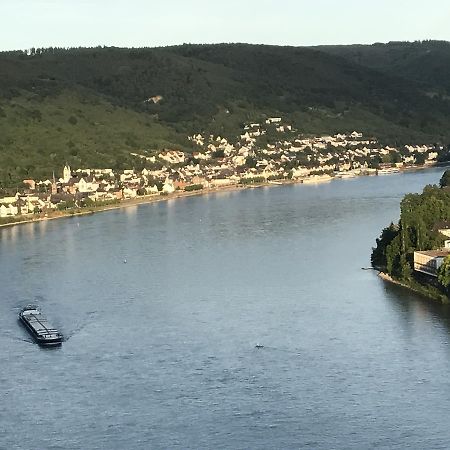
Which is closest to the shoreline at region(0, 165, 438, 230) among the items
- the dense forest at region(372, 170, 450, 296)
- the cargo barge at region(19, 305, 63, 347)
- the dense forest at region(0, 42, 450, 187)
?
the dense forest at region(0, 42, 450, 187)

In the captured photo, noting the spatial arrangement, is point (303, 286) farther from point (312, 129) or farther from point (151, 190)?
point (312, 129)

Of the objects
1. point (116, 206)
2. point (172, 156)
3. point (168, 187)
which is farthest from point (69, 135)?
point (116, 206)

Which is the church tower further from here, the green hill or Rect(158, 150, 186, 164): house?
the green hill

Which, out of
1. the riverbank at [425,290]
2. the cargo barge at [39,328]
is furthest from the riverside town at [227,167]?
the riverbank at [425,290]

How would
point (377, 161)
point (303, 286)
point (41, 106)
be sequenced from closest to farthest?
1. point (303, 286)
2. point (41, 106)
3. point (377, 161)

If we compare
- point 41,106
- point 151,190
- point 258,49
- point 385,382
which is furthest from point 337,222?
point 258,49
